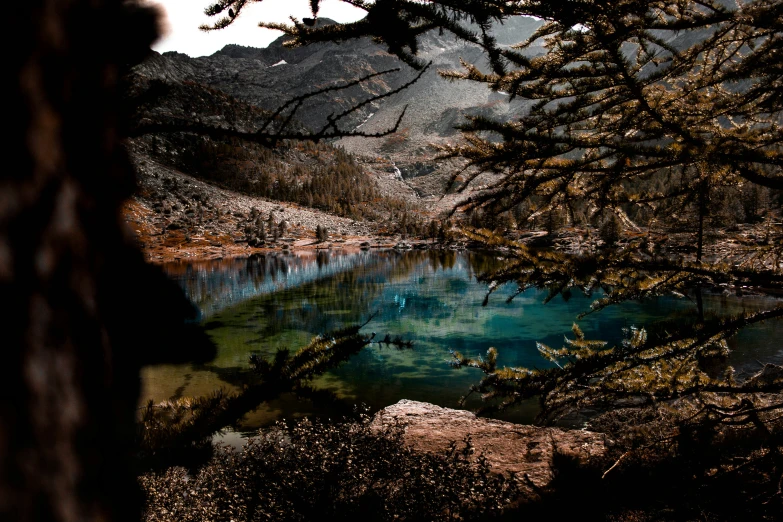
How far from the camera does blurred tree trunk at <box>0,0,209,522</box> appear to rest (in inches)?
15.9

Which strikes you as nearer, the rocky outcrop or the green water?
the rocky outcrop

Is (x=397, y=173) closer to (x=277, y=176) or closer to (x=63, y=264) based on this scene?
(x=277, y=176)

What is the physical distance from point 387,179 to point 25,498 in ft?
550

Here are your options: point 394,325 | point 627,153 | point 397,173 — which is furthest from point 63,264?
point 397,173

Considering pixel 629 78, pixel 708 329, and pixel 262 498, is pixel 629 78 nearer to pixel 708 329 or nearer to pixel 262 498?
pixel 708 329

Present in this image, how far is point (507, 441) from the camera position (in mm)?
8242

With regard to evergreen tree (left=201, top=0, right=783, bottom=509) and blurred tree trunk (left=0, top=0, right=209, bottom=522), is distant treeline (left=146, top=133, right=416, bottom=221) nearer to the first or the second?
evergreen tree (left=201, top=0, right=783, bottom=509)

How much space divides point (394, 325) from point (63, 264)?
23.9m

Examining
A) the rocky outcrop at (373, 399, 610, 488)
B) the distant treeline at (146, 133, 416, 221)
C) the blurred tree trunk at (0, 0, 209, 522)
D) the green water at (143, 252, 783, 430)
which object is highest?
the distant treeline at (146, 133, 416, 221)

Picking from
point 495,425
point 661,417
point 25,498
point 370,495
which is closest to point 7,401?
point 25,498

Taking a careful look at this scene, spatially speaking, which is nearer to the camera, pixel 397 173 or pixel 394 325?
pixel 394 325

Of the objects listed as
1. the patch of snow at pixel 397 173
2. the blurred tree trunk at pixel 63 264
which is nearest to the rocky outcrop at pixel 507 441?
the blurred tree trunk at pixel 63 264

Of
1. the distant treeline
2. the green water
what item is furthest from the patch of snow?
the green water

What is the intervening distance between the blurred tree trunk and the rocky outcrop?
6.92 m
